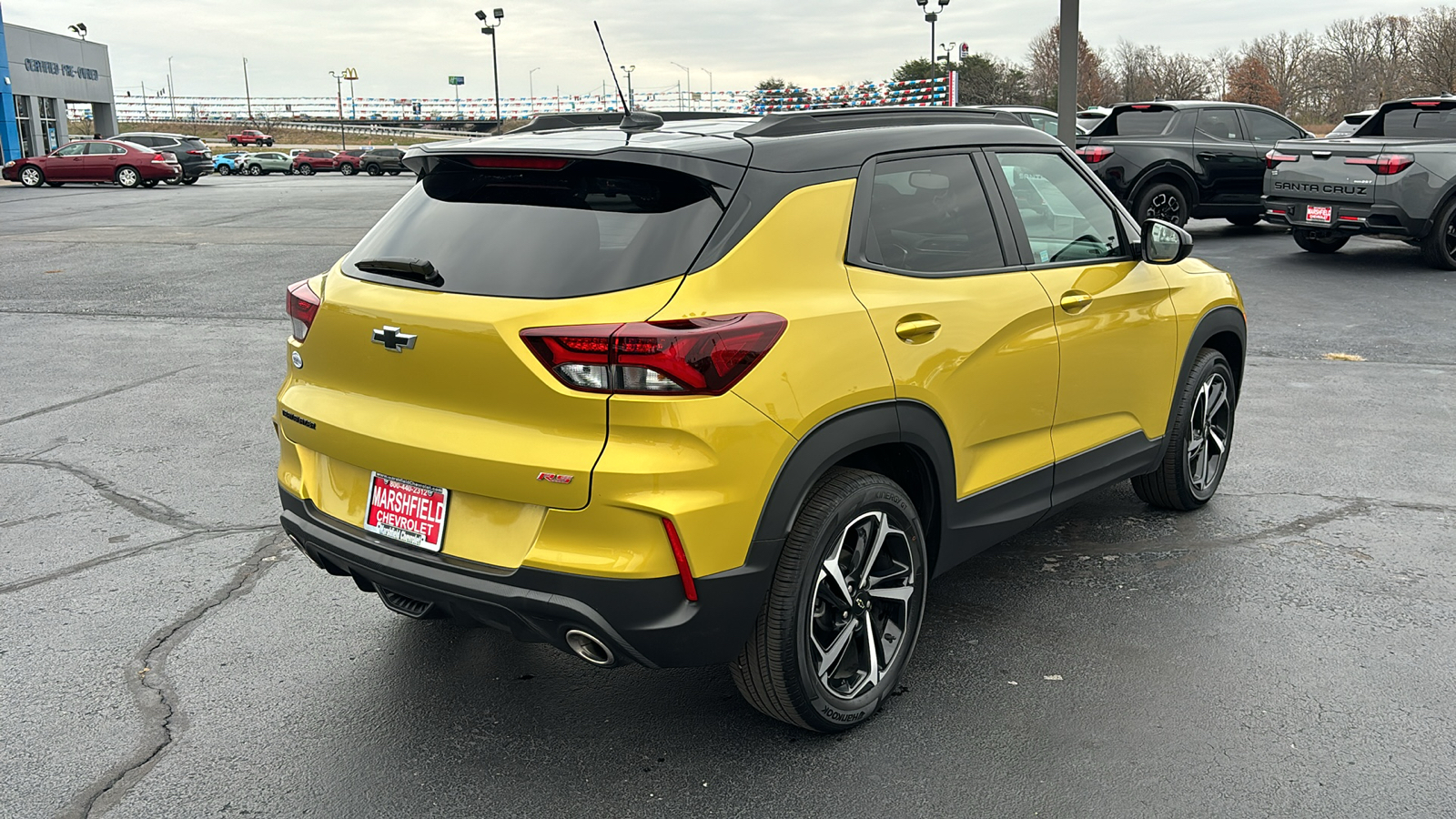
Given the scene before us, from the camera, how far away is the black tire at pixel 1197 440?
5.01 metres

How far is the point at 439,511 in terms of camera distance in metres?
3.08

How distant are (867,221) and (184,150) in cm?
3998

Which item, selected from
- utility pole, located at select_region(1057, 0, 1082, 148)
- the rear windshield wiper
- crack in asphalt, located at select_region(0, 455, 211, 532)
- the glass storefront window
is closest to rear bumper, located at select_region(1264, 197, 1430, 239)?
utility pole, located at select_region(1057, 0, 1082, 148)

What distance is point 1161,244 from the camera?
4570 mm

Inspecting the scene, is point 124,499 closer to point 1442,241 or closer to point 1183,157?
point 1442,241

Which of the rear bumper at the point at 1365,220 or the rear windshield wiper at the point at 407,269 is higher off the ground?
the rear windshield wiper at the point at 407,269

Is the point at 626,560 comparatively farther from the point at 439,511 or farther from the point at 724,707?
the point at 724,707

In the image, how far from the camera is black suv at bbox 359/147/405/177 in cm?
5575

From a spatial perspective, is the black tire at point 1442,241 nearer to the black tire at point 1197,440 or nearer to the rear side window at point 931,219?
the black tire at point 1197,440

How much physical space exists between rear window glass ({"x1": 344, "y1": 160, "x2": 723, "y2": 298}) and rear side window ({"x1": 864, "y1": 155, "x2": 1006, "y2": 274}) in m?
0.65

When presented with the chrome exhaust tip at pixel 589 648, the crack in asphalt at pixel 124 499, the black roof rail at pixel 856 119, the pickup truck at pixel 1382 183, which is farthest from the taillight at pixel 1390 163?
the chrome exhaust tip at pixel 589 648

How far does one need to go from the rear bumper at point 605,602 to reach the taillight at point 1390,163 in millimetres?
12132

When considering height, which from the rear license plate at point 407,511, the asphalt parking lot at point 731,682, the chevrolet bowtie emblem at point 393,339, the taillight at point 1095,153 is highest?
the taillight at point 1095,153

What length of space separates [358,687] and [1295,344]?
27.1ft
